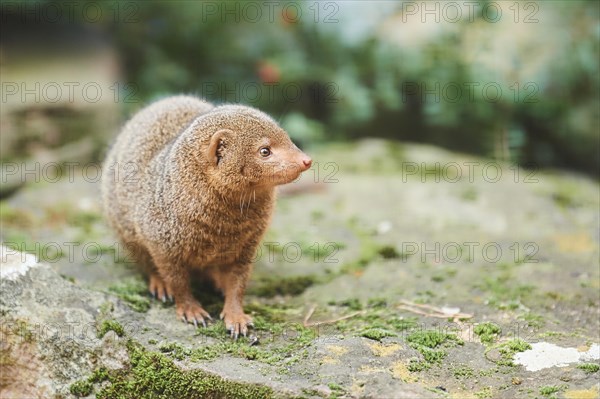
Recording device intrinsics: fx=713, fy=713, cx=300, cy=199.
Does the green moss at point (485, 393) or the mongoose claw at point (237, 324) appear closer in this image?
the green moss at point (485, 393)

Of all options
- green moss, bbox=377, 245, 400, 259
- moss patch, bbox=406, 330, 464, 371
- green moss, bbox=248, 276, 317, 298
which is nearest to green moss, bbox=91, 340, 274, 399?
moss patch, bbox=406, 330, 464, 371

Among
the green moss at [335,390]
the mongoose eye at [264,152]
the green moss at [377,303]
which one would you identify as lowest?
the green moss at [377,303]

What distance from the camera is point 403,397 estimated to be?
313 centimetres

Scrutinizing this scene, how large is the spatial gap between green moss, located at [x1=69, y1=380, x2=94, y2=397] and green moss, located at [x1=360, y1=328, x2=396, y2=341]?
4.63 feet

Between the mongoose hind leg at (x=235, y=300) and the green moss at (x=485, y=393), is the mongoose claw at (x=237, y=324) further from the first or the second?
the green moss at (x=485, y=393)

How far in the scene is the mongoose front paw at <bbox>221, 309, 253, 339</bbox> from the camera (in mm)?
3887

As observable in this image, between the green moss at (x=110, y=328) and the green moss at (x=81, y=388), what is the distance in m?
0.25

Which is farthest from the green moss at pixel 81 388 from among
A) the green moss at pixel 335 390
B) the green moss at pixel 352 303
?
the green moss at pixel 352 303

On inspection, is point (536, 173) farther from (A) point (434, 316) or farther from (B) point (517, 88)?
(A) point (434, 316)

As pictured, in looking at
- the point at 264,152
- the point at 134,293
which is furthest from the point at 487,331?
the point at 134,293

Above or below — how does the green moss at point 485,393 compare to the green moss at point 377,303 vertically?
above

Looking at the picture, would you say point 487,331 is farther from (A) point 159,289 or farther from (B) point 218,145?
(A) point 159,289

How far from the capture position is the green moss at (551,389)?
→ 3.21m

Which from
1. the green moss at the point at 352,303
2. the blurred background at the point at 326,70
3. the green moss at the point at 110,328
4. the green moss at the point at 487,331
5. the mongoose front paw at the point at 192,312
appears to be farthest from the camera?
the blurred background at the point at 326,70
